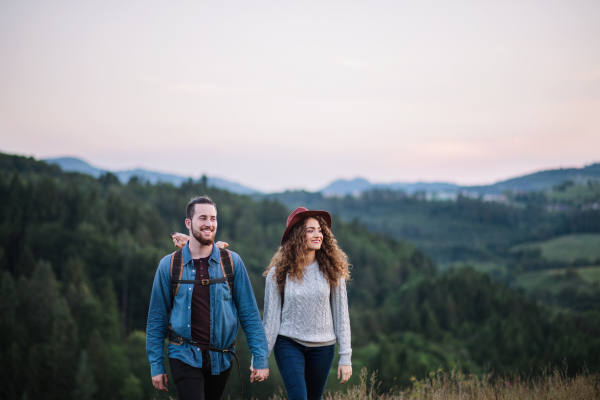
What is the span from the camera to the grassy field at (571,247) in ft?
440

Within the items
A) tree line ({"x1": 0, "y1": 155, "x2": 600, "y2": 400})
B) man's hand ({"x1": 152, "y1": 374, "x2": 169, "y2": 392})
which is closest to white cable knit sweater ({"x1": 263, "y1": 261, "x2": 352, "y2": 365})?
man's hand ({"x1": 152, "y1": 374, "x2": 169, "y2": 392})

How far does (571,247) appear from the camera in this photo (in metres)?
143

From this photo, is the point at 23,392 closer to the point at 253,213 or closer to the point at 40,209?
the point at 40,209

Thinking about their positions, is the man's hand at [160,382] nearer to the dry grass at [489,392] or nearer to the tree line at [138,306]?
the dry grass at [489,392]

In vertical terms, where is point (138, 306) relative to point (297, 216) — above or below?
below

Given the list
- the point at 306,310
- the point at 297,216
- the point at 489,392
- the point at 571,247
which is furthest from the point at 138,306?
the point at 571,247

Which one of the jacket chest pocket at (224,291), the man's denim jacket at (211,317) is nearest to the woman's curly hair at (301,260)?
the man's denim jacket at (211,317)

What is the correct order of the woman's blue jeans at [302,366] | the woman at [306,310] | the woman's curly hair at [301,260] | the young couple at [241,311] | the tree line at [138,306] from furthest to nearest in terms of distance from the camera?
the tree line at [138,306]
the woman's curly hair at [301,260]
the woman at [306,310]
the woman's blue jeans at [302,366]
the young couple at [241,311]

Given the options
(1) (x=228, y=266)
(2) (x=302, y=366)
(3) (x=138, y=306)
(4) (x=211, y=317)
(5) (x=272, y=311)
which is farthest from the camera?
(3) (x=138, y=306)

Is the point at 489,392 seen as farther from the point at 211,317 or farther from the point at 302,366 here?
the point at 211,317

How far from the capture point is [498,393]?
5.34 m

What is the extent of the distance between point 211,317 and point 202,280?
27cm

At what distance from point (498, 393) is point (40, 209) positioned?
7962 centimetres

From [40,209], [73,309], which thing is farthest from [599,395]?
[40,209]
